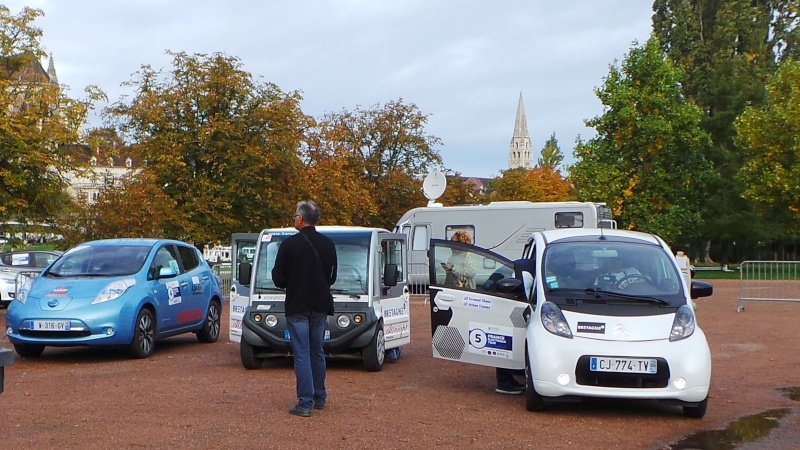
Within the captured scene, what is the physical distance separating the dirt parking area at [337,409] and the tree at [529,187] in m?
70.5

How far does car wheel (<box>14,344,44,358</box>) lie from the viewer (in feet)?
47.2

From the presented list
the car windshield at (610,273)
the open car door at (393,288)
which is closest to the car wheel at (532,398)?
the car windshield at (610,273)

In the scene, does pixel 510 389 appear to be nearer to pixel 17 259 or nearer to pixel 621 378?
pixel 621 378

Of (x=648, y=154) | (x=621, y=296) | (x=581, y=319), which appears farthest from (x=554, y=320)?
(x=648, y=154)

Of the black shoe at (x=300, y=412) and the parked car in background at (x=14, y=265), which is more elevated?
the parked car in background at (x=14, y=265)

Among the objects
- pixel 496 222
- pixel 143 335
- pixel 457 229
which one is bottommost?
pixel 143 335

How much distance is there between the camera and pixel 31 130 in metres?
24.6

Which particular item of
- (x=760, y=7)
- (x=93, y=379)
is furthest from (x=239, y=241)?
(x=760, y=7)

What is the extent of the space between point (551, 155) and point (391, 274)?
400 ft

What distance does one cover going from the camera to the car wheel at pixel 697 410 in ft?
31.9

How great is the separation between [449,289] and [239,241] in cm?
478

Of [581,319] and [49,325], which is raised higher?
[581,319]

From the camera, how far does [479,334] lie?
36.1ft

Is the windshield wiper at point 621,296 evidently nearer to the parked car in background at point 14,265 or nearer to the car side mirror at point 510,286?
the car side mirror at point 510,286
